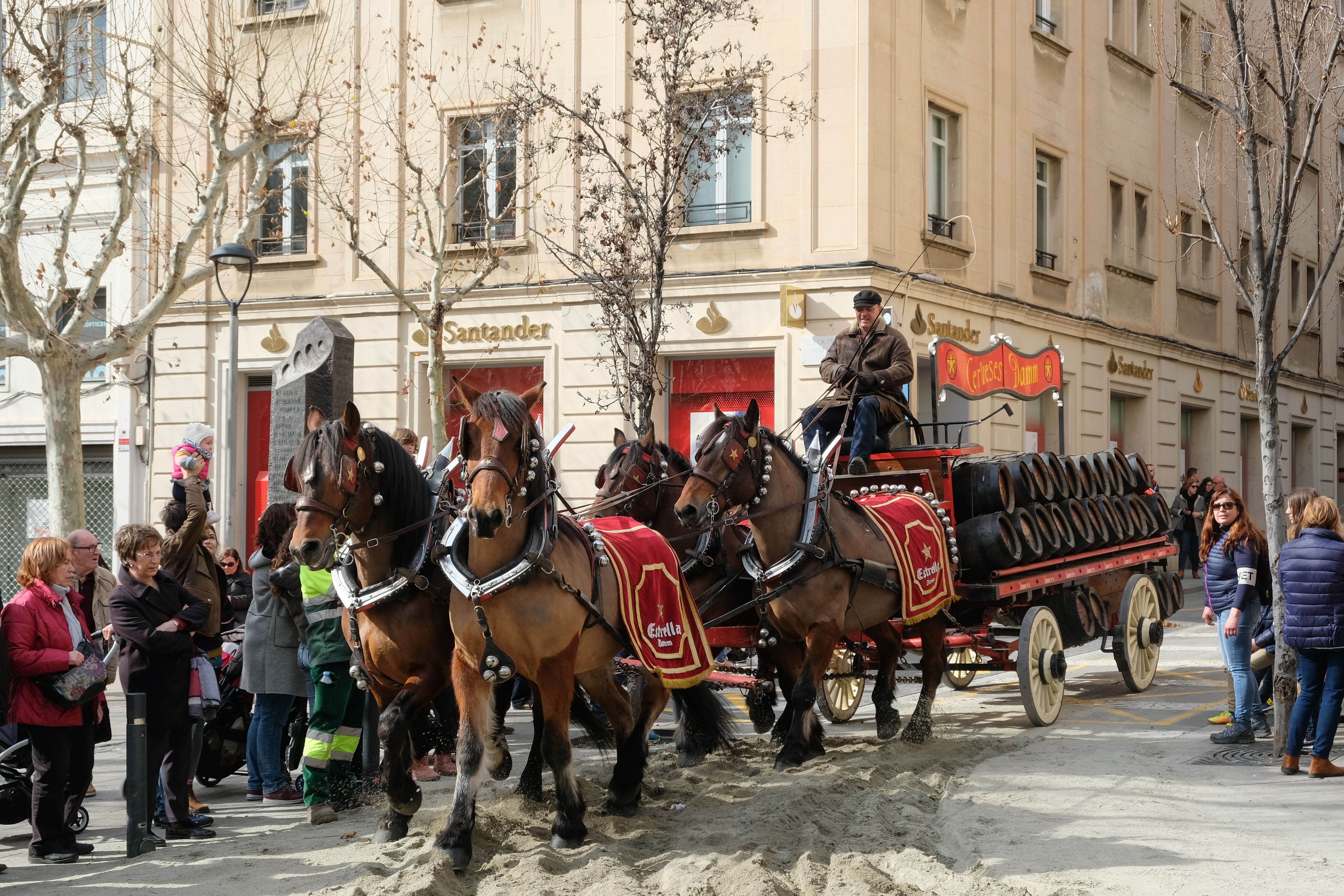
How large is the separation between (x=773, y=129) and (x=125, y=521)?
1176 centimetres

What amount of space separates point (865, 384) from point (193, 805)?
5234 millimetres

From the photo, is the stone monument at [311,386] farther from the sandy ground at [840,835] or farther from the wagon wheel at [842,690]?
the wagon wheel at [842,690]

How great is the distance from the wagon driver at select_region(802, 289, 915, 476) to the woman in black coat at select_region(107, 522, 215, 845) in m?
4.56

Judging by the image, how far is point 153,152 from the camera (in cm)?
1861

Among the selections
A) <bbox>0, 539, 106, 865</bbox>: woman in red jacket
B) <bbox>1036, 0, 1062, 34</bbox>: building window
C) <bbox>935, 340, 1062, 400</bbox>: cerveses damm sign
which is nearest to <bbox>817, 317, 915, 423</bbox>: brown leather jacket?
<bbox>935, 340, 1062, 400</bbox>: cerveses damm sign

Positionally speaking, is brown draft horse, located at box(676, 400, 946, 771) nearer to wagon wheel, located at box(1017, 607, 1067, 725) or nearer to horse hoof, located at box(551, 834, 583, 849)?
wagon wheel, located at box(1017, 607, 1067, 725)

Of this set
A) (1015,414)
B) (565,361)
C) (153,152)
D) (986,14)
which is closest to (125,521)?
(153,152)

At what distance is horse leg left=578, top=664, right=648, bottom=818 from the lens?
7047 millimetres

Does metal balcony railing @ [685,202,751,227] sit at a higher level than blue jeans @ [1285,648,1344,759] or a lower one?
higher

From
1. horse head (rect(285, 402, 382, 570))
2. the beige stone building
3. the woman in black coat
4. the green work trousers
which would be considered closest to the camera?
horse head (rect(285, 402, 382, 570))

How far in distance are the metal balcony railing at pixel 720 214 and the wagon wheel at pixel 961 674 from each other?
775 centimetres

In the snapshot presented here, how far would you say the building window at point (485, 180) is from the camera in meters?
18.8

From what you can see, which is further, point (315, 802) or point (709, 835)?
point (315, 802)

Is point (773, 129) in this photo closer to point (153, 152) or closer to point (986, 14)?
point (986, 14)
